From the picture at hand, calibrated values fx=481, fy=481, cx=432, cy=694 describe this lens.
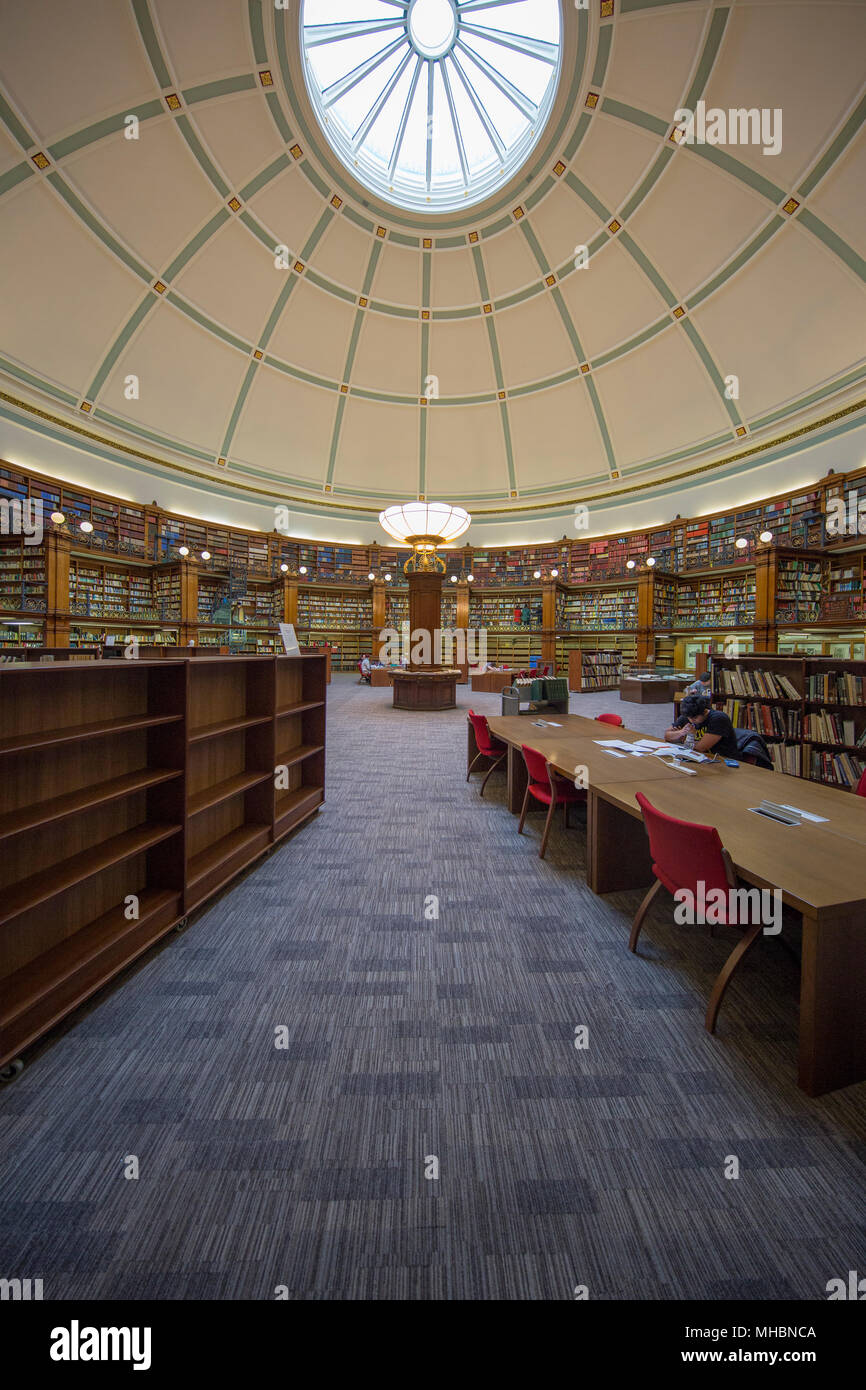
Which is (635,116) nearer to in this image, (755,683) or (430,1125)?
(755,683)

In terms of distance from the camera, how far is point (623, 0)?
8625mm

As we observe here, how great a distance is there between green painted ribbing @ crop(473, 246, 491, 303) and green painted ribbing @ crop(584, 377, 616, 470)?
3560 mm

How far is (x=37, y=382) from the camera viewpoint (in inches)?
382

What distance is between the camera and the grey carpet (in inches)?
41.4

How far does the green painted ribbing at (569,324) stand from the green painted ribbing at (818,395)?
5.14 meters

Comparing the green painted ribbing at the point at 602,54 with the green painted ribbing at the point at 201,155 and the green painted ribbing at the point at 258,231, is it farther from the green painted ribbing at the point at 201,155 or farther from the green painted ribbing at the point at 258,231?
the green painted ribbing at the point at 201,155

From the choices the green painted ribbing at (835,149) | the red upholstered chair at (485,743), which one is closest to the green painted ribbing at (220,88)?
the green painted ribbing at (835,149)

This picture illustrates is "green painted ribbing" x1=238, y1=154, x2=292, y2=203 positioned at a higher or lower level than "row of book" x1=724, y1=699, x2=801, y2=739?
higher

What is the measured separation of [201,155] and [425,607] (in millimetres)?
10220

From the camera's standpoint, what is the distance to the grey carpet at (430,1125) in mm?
1053

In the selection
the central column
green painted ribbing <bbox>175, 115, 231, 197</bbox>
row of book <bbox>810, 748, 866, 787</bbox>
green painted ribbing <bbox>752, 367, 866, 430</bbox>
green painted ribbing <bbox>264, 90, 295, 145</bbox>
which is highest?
green painted ribbing <bbox>264, 90, 295, 145</bbox>

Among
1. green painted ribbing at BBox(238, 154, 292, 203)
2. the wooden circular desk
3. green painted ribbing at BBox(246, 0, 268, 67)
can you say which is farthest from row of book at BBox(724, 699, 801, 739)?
green painted ribbing at BBox(238, 154, 292, 203)

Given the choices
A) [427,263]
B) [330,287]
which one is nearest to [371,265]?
[330,287]

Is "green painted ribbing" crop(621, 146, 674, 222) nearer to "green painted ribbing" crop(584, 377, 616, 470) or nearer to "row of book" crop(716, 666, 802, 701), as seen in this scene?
"green painted ribbing" crop(584, 377, 616, 470)
